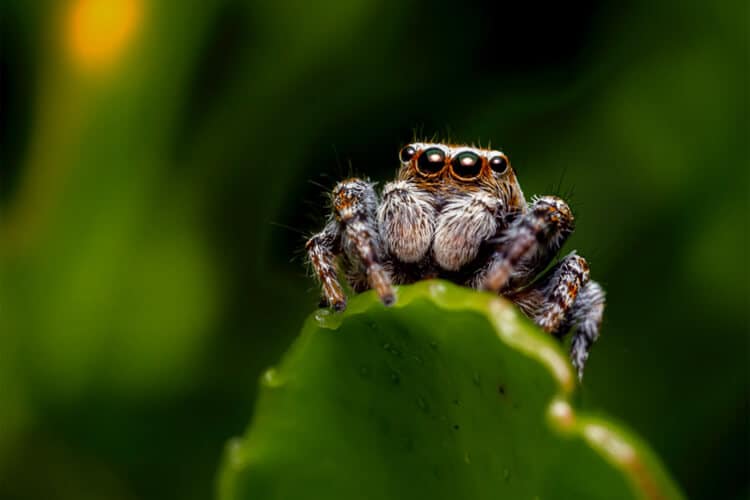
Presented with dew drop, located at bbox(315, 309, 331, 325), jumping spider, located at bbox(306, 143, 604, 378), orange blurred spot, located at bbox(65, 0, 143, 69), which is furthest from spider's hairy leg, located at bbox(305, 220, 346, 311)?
orange blurred spot, located at bbox(65, 0, 143, 69)

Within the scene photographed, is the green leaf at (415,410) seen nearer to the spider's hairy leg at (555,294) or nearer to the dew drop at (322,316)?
the dew drop at (322,316)

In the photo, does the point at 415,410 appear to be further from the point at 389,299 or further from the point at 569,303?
the point at 569,303

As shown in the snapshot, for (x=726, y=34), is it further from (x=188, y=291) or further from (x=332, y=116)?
(x=188, y=291)

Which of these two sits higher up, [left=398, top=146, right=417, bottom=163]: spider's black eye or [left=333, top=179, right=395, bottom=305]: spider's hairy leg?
[left=398, top=146, right=417, bottom=163]: spider's black eye

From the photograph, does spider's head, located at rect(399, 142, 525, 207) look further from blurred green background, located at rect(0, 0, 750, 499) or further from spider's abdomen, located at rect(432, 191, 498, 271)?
blurred green background, located at rect(0, 0, 750, 499)

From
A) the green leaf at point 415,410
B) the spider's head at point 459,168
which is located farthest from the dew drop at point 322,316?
the spider's head at point 459,168
